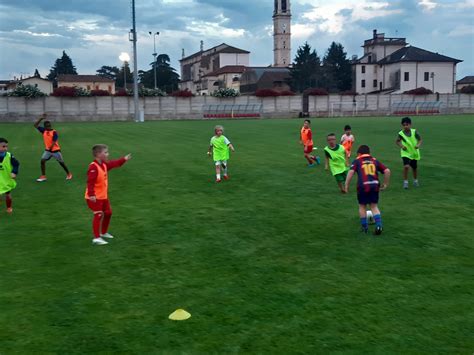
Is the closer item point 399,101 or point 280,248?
point 280,248

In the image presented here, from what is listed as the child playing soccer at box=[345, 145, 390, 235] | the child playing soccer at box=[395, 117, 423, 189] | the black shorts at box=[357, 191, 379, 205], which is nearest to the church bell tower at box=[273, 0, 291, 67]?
the child playing soccer at box=[395, 117, 423, 189]

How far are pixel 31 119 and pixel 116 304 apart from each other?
54328mm

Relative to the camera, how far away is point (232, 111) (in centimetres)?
6269

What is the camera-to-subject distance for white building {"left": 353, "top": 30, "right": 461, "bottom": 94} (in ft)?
311

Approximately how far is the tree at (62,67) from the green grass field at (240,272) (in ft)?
434

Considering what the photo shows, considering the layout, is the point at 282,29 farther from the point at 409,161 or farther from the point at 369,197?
the point at 369,197

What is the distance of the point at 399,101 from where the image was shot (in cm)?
6700

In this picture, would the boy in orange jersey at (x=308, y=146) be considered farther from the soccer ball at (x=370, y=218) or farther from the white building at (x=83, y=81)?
the white building at (x=83, y=81)

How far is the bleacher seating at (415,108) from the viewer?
6650 cm

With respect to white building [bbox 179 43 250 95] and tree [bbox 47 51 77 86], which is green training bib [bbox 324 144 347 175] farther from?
tree [bbox 47 51 77 86]

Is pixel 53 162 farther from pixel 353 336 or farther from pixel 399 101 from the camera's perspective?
pixel 399 101

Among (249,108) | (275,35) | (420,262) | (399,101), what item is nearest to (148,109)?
(249,108)

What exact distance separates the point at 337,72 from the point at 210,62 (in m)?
40.6

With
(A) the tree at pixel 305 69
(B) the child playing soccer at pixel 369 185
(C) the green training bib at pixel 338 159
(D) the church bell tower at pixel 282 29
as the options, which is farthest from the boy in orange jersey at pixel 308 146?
(D) the church bell tower at pixel 282 29
